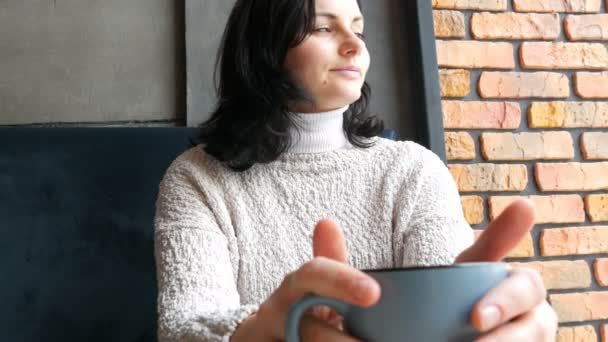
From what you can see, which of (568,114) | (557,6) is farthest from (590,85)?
(557,6)

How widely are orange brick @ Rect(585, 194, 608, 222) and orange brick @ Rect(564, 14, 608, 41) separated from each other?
40 cm

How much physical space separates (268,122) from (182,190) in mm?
165

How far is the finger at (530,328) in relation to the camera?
34cm

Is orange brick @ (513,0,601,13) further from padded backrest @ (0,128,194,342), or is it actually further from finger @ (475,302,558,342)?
finger @ (475,302,558,342)

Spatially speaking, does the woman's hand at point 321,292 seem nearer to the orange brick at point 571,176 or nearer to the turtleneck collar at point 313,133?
the turtleneck collar at point 313,133

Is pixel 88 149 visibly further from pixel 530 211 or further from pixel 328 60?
pixel 530 211

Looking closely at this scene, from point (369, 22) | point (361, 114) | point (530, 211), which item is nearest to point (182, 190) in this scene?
point (361, 114)

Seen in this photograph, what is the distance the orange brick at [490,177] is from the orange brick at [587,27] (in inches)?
14.9

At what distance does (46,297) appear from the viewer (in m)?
0.91

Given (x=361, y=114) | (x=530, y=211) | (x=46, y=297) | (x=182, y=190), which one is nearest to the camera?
(x=530, y=211)

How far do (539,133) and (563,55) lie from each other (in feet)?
0.70

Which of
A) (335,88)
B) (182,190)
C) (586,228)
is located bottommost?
(586,228)

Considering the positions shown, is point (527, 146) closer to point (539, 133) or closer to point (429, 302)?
point (539, 133)

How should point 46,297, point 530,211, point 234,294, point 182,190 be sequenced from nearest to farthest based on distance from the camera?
point 530,211
point 234,294
point 182,190
point 46,297
